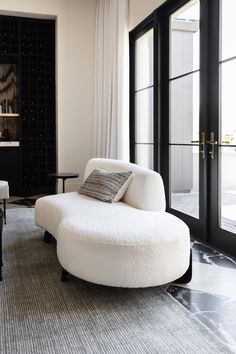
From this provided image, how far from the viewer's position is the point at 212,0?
341cm

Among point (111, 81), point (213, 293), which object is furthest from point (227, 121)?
point (111, 81)

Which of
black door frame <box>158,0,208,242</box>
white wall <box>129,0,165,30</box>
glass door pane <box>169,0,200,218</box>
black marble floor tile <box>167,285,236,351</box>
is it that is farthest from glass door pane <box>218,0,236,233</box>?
white wall <box>129,0,165,30</box>

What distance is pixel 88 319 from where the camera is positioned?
206cm

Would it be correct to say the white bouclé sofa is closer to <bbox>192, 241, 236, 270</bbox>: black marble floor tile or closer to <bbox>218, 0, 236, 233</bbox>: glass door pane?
<bbox>192, 241, 236, 270</bbox>: black marble floor tile

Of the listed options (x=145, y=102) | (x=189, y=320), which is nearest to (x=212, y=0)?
(x=145, y=102)

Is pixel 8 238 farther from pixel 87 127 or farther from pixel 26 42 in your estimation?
pixel 26 42

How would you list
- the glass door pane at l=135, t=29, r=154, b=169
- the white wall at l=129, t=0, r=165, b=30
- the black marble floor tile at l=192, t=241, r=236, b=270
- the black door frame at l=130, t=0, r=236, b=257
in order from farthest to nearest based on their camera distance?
the glass door pane at l=135, t=29, r=154, b=169, the white wall at l=129, t=0, r=165, b=30, the black door frame at l=130, t=0, r=236, b=257, the black marble floor tile at l=192, t=241, r=236, b=270

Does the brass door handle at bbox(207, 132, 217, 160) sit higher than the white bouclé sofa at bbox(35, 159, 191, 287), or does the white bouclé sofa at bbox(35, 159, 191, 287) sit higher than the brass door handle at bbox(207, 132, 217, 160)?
the brass door handle at bbox(207, 132, 217, 160)

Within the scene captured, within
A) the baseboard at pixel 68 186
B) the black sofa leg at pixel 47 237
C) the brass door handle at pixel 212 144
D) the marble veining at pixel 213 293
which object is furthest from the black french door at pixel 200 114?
the baseboard at pixel 68 186

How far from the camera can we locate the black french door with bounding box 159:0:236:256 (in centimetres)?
329

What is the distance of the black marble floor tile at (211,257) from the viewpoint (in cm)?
297

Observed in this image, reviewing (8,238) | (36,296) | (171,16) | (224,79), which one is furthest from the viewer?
(171,16)

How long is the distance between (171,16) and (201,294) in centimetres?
317

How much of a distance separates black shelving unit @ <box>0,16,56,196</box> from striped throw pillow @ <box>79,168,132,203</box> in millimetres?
3147
